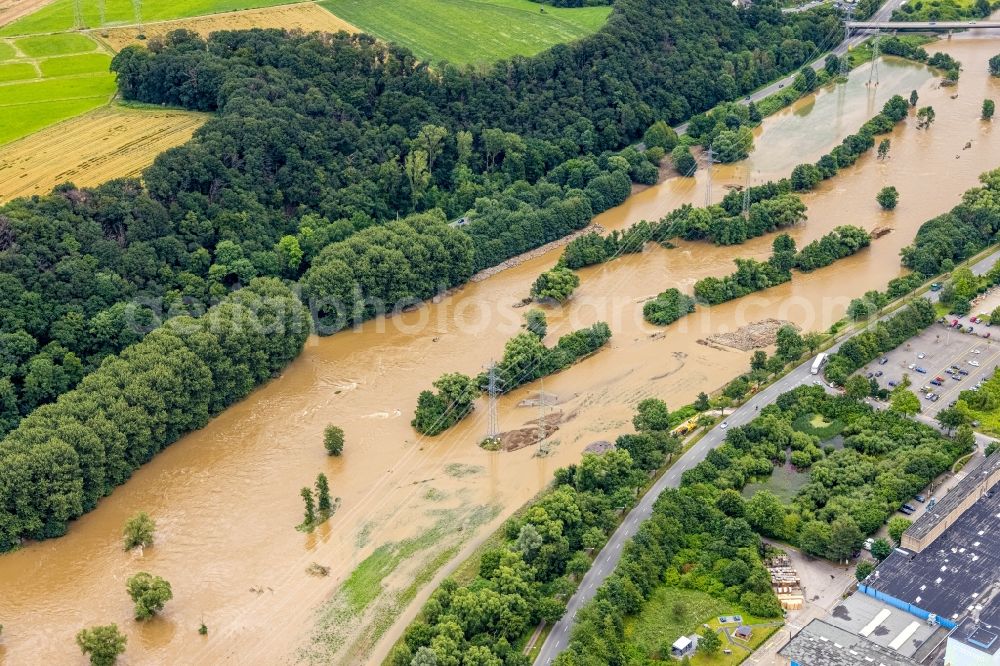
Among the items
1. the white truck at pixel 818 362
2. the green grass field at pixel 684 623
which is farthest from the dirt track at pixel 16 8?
the green grass field at pixel 684 623

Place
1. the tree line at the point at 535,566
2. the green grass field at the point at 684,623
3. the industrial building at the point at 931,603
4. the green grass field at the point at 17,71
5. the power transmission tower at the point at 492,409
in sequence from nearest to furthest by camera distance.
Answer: the industrial building at the point at 931,603 → the tree line at the point at 535,566 → the green grass field at the point at 684,623 → the power transmission tower at the point at 492,409 → the green grass field at the point at 17,71

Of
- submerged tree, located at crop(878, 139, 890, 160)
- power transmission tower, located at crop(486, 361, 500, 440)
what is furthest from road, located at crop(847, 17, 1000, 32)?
power transmission tower, located at crop(486, 361, 500, 440)

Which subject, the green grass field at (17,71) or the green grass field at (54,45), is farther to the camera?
the green grass field at (54,45)

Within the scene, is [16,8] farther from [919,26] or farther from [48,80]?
[919,26]

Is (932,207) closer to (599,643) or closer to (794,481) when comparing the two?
(794,481)

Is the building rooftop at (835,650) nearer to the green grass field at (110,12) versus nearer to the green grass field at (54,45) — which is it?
the green grass field at (54,45)

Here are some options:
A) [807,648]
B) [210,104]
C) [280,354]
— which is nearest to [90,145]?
[210,104]
